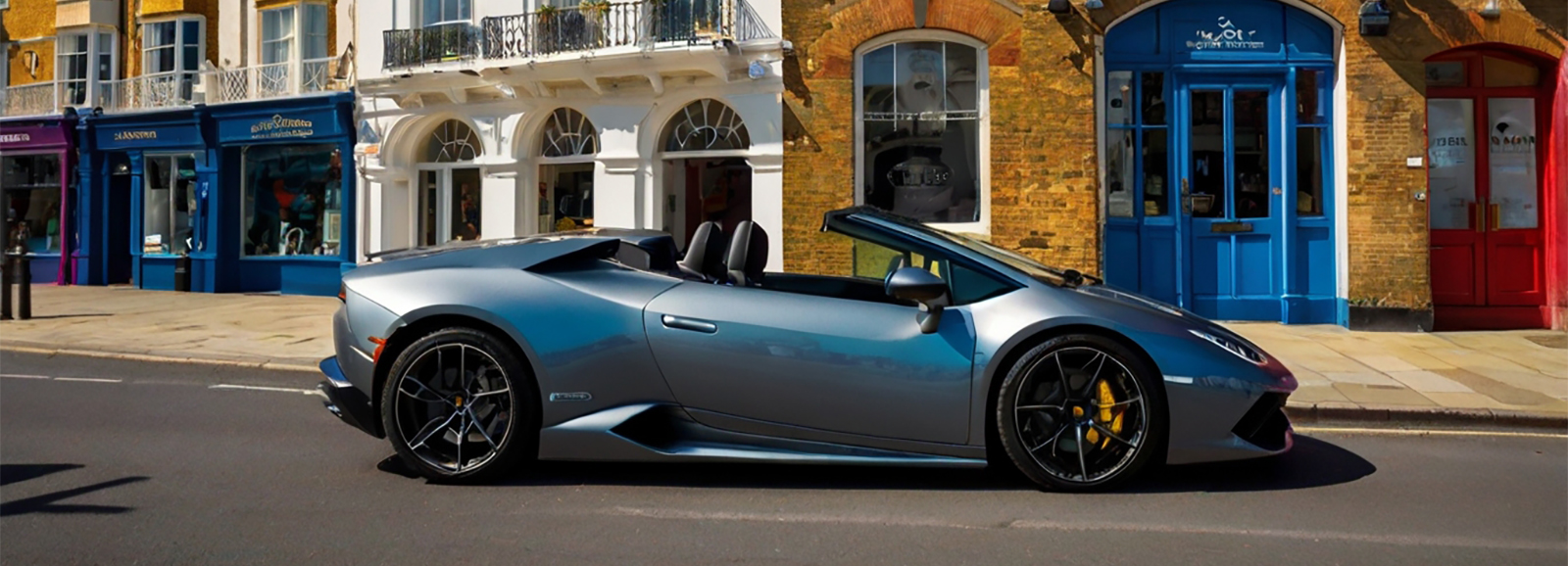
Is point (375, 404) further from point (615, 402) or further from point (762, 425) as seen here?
point (762, 425)

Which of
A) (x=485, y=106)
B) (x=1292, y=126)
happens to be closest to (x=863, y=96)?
(x=1292, y=126)

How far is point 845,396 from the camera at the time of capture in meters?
4.66

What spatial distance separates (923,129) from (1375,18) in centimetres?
525

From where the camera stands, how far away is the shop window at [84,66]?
21422 millimetres

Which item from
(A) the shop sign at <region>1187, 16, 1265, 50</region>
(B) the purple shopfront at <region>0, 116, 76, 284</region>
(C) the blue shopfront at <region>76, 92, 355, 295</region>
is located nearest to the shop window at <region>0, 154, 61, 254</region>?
(B) the purple shopfront at <region>0, 116, 76, 284</region>

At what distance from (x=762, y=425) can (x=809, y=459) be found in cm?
25

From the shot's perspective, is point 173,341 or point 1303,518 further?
point 173,341

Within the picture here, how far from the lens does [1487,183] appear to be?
12.8 meters

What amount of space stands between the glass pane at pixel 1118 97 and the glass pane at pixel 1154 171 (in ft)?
1.10

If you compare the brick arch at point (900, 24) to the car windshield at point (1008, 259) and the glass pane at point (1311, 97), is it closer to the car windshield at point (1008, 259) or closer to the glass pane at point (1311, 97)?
the glass pane at point (1311, 97)

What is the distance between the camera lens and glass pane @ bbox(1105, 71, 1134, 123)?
13422 mm

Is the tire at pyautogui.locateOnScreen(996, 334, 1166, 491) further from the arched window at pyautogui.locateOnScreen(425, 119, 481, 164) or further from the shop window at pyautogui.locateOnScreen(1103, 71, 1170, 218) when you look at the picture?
the arched window at pyautogui.locateOnScreen(425, 119, 481, 164)

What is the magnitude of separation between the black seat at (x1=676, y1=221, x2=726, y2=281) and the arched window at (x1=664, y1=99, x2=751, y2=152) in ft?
32.1

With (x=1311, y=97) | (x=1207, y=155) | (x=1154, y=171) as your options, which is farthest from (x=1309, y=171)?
(x=1154, y=171)
